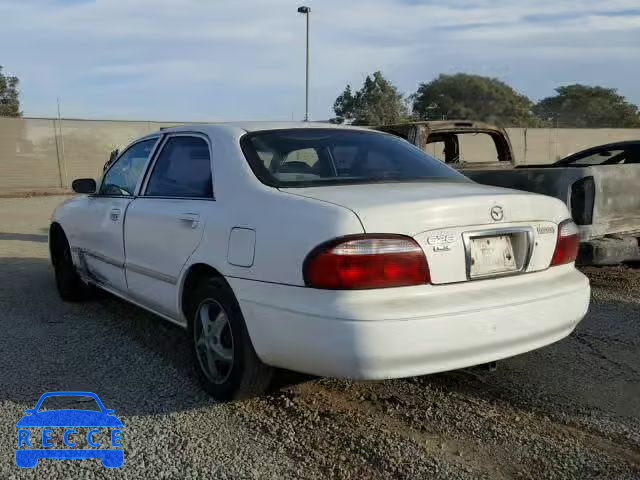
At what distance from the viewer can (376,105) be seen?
25297 millimetres

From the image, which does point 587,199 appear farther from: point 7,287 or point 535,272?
point 7,287

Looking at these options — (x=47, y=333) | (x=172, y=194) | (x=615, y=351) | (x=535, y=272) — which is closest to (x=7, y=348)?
(x=47, y=333)

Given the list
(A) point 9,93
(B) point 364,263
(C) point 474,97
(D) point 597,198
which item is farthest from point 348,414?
(A) point 9,93

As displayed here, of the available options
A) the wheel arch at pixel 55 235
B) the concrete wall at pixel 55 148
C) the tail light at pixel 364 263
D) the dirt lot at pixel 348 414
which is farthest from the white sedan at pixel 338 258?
the concrete wall at pixel 55 148

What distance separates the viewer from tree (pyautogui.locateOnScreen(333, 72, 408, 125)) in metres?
22.3

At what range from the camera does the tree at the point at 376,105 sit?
73.2ft

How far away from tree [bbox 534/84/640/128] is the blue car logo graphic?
25827 mm

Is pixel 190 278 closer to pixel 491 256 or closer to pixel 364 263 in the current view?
pixel 364 263

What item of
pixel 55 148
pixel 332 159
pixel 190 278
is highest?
pixel 332 159

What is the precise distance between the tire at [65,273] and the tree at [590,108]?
2400 centimetres

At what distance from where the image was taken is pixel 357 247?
9.04ft

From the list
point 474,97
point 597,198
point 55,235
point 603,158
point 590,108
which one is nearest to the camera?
point 597,198

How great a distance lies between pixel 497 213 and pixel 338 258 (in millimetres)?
858

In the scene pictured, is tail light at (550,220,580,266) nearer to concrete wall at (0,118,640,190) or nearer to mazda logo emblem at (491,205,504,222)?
mazda logo emblem at (491,205,504,222)
